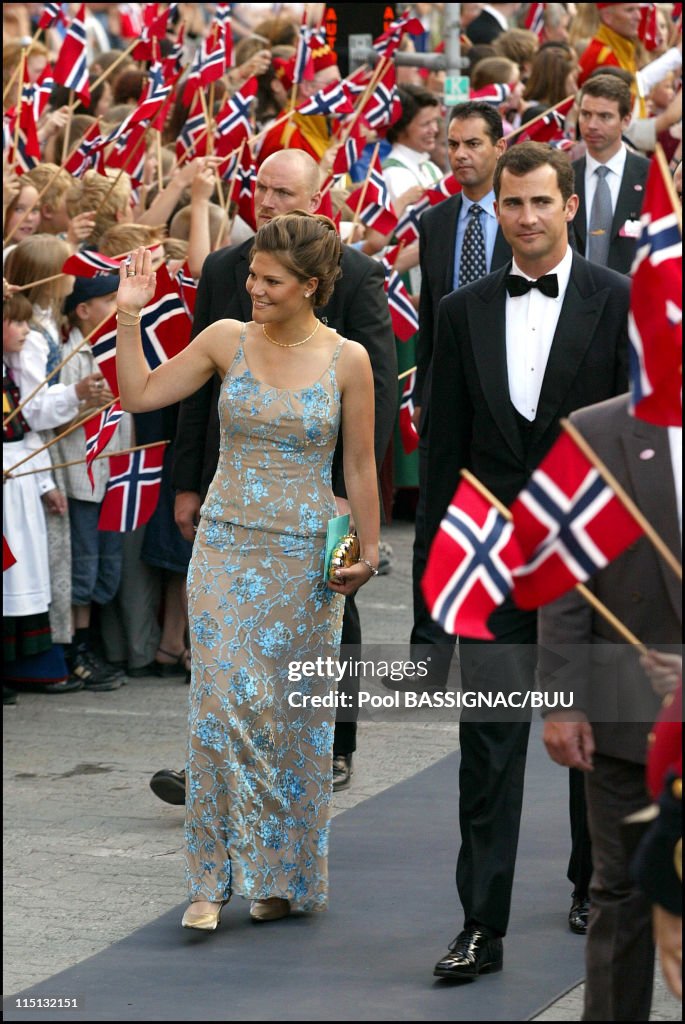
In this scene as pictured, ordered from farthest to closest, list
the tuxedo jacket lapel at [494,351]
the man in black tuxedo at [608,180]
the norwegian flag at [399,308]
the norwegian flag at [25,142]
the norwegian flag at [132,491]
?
the norwegian flag at [25,142] < the norwegian flag at [399,308] < the man in black tuxedo at [608,180] < the norwegian flag at [132,491] < the tuxedo jacket lapel at [494,351]

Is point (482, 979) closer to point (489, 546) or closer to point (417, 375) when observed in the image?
point (489, 546)

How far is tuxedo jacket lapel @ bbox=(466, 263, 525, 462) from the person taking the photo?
574 cm

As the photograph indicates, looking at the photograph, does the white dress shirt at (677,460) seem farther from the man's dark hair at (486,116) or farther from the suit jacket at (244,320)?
the man's dark hair at (486,116)

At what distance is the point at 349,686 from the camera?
7938mm

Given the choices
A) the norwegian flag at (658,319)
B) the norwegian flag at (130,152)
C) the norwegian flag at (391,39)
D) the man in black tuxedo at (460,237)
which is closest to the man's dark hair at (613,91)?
the man in black tuxedo at (460,237)

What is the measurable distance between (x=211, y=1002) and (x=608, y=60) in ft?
33.0

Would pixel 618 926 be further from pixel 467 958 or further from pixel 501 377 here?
pixel 501 377

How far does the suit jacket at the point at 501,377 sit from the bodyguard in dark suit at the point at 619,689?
126 centimetres

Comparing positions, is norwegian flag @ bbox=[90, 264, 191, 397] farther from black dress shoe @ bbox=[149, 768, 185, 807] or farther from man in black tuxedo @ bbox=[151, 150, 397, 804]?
black dress shoe @ bbox=[149, 768, 185, 807]

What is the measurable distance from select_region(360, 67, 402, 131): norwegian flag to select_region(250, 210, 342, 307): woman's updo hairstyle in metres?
5.91

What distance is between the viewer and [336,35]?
14852mm

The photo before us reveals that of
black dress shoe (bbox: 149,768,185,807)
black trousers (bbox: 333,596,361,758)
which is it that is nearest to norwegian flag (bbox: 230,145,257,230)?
black trousers (bbox: 333,596,361,758)

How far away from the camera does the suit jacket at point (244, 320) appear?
7133 millimetres

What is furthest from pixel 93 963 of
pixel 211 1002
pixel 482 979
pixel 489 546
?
pixel 489 546
